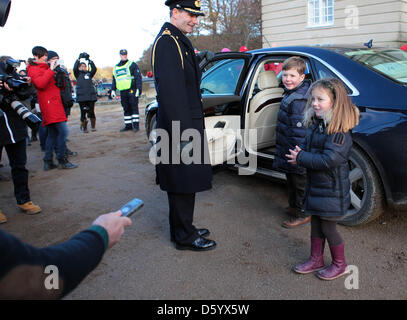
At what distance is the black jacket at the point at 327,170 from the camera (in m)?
2.33

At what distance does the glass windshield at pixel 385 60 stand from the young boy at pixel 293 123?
0.56 meters

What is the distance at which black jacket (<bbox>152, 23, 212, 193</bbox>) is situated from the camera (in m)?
2.62

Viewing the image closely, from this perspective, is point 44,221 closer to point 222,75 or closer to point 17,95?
point 17,95

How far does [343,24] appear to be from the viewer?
10281 millimetres

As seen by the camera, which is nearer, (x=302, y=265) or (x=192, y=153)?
(x=302, y=265)

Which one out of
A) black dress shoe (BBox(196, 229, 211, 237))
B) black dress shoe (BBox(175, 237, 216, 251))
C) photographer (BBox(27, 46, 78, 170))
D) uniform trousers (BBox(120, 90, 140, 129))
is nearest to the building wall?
uniform trousers (BBox(120, 90, 140, 129))

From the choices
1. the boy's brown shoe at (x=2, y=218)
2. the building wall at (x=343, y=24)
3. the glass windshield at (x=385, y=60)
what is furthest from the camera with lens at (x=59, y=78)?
the building wall at (x=343, y=24)

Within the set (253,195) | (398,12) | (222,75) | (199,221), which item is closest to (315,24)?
(398,12)

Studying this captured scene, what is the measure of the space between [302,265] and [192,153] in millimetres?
1185

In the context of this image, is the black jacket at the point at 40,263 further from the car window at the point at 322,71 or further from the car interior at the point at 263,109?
the car interior at the point at 263,109

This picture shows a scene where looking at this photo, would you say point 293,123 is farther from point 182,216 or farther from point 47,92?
point 47,92

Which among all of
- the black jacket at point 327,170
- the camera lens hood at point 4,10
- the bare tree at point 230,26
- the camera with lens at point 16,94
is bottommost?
the black jacket at point 327,170

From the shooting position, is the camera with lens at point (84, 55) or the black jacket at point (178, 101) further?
the camera with lens at point (84, 55)
